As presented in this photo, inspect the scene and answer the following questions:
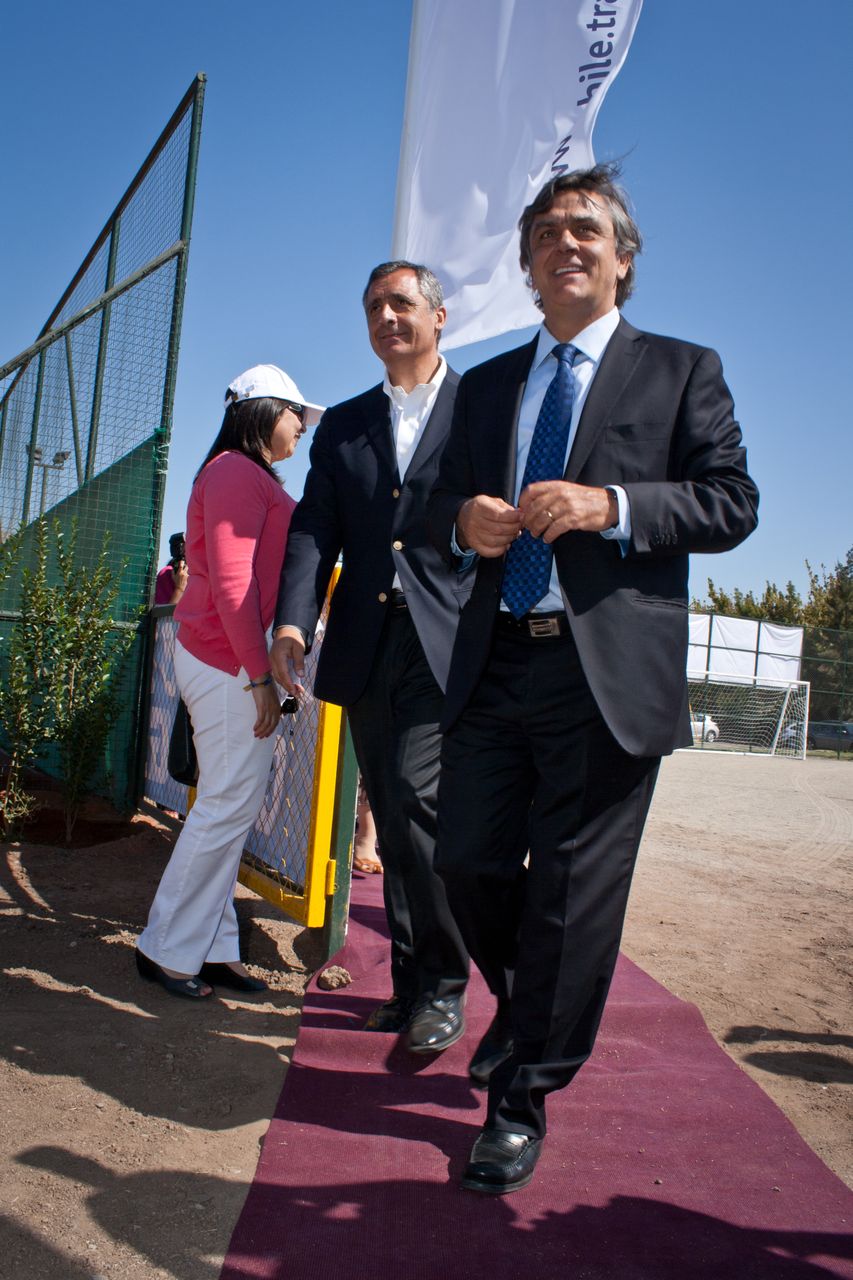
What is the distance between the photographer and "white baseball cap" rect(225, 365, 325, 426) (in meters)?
3.52

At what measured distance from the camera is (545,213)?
240 cm

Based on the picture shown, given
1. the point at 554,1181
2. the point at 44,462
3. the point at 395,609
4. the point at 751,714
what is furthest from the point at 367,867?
the point at 751,714

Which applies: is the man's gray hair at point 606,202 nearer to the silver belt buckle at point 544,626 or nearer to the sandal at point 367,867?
the silver belt buckle at point 544,626

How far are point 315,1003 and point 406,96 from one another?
13.3ft

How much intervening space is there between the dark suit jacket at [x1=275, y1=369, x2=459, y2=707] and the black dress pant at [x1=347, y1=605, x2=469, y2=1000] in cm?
7

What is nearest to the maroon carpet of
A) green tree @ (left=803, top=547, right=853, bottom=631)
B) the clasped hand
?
the clasped hand

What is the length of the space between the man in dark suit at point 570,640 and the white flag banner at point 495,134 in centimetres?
228

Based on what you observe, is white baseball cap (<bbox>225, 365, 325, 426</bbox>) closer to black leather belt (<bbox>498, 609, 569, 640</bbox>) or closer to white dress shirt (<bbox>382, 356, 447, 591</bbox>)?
white dress shirt (<bbox>382, 356, 447, 591</bbox>)

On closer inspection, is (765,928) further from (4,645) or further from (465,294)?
(4,645)

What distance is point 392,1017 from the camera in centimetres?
296

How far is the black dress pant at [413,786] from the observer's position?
2.85 meters

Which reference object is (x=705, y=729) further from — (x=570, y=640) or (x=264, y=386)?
(x=570, y=640)

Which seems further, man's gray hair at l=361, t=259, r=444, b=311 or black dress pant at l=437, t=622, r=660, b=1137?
man's gray hair at l=361, t=259, r=444, b=311

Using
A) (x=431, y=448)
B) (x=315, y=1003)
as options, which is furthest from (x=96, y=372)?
(x=315, y=1003)
